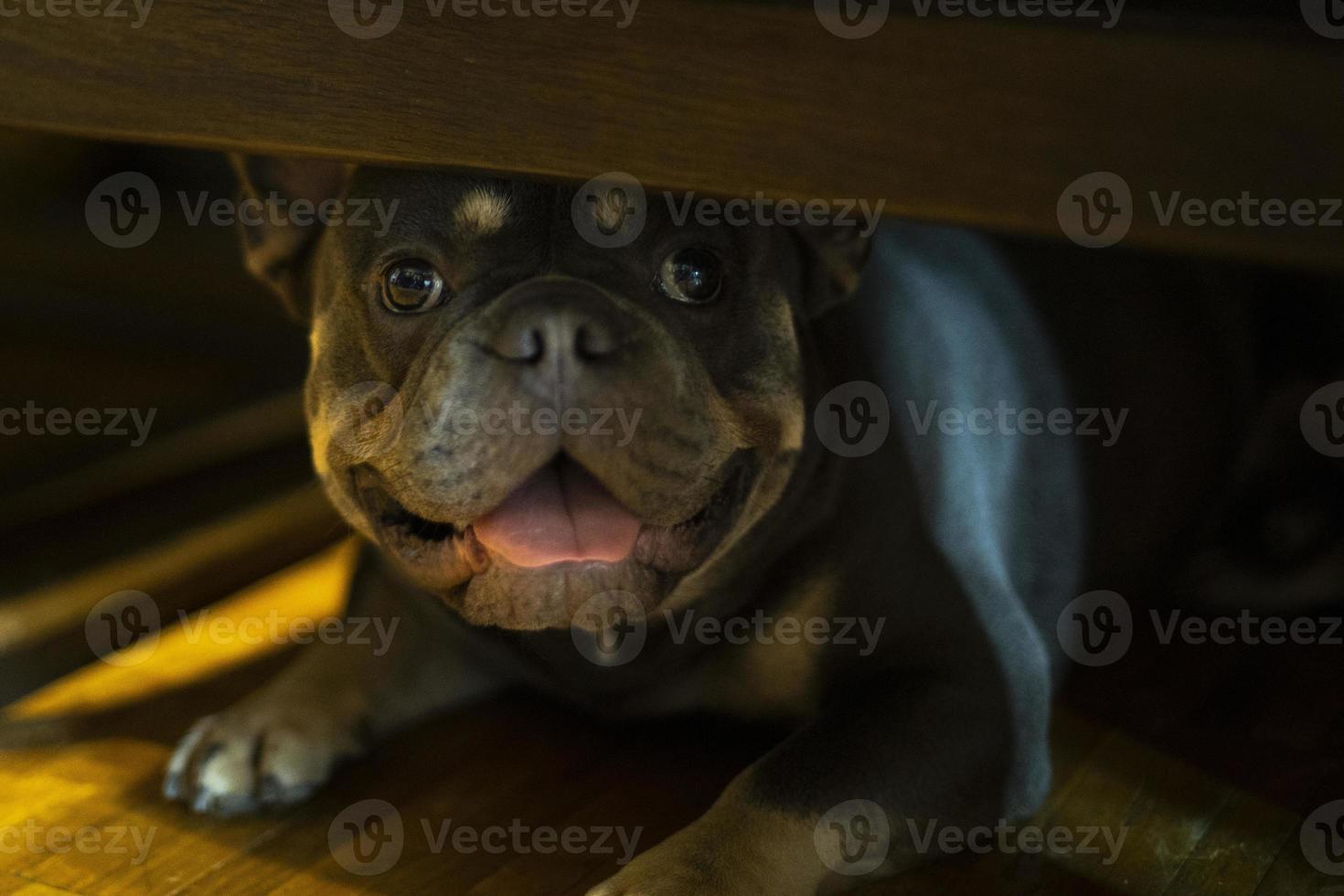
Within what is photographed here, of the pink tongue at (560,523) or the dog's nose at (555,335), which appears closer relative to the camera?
the dog's nose at (555,335)

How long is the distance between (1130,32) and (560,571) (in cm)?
98

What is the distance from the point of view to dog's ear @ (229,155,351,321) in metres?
2.23

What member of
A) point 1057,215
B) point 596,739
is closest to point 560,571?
point 596,739

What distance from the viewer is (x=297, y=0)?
1.52 meters

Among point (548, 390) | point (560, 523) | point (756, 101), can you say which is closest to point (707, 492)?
point (560, 523)

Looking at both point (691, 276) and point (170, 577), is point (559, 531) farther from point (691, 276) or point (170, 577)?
point (170, 577)

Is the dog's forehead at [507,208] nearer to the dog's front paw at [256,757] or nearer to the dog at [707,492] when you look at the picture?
the dog at [707,492]

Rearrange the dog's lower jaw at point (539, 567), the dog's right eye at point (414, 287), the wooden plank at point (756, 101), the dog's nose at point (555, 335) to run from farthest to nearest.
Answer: the dog's right eye at point (414, 287) < the dog's lower jaw at point (539, 567) < the dog's nose at point (555, 335) < the wooden plank at point (756, 101)

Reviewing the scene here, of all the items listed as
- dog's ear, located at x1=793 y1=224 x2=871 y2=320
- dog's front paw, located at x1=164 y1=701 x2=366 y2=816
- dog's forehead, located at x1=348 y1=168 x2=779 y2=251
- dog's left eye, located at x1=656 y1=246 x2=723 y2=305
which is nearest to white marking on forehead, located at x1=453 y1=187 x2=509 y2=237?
dog's forehead, located at x1=348 y1=168 x2=779 y2=251

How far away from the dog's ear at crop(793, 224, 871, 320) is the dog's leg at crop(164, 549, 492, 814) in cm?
80

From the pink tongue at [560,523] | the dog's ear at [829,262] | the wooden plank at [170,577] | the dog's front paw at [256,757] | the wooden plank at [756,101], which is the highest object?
the wooden plank at [756,101]

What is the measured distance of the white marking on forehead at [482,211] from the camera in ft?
6.30

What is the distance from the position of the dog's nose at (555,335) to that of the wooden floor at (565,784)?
0.72 m

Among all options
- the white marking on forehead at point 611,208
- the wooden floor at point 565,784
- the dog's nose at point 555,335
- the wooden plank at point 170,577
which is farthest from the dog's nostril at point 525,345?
the wooden plank at point 170,577
